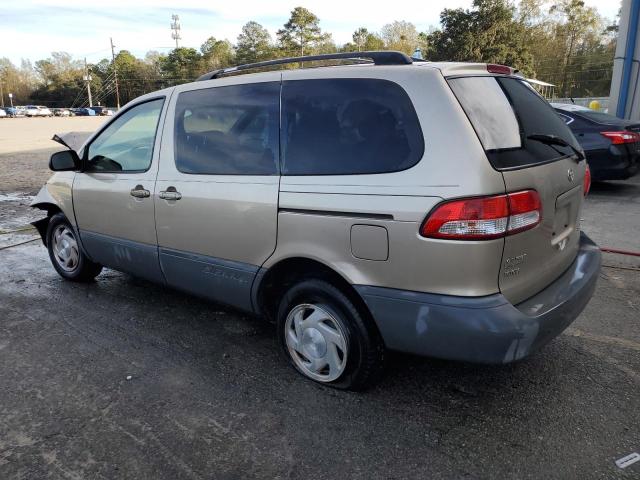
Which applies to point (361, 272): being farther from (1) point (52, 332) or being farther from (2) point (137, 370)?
(1) point (52, 332)

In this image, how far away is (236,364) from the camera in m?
3.31

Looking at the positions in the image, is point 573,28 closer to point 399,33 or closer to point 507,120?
point 399,33

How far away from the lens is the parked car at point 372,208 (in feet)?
7.64

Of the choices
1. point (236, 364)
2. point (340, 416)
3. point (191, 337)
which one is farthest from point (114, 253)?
point (340, 416)

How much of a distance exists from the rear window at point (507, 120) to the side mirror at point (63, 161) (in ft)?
10.5

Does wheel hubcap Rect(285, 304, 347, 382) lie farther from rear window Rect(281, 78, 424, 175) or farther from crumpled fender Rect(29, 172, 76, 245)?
crumpled fender Rect(29, 172, 76, 245)

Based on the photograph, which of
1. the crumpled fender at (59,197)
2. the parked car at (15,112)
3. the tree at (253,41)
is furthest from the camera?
the tree at (253,41)

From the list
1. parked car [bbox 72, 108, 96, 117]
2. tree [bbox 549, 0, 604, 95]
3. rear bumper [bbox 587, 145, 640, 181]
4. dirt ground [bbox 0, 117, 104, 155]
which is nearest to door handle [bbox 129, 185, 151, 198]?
rear bumper [bbox 587, 145, 640, 181]

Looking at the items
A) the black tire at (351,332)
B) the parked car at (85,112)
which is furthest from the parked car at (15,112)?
the black tire at (351,332)

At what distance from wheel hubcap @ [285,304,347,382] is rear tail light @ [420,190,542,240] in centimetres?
84

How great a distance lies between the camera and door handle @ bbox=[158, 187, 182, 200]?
345 cm

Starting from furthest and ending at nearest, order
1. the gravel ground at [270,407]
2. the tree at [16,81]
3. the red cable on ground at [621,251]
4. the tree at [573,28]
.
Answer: the tree at [16,81] < the tree at [573,28] < the red cable on ground at [621,251] < the gravel ground at [270,407]

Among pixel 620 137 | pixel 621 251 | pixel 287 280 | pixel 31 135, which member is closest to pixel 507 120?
pixel 287 280

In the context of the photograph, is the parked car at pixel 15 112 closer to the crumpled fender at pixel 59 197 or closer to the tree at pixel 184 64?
the tree at pixel 184 64
